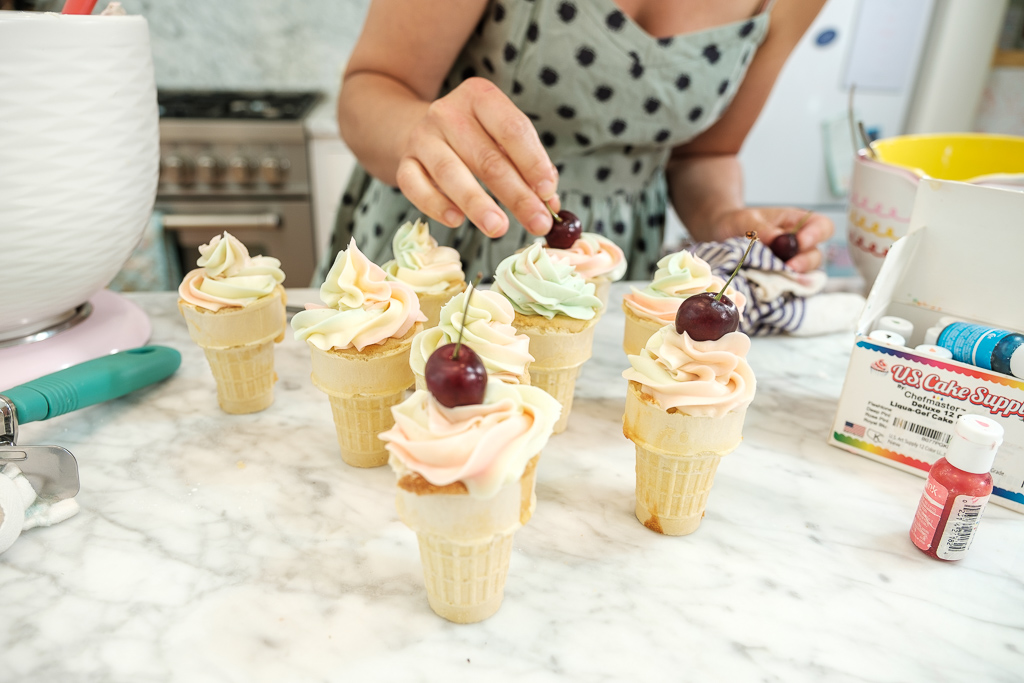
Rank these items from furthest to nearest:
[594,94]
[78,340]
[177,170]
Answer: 1. [177,170]
2. [594,94]
3. [78,340]

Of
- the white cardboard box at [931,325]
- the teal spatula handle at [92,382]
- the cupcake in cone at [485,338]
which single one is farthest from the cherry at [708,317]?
the teal spatula handle at [92,382]

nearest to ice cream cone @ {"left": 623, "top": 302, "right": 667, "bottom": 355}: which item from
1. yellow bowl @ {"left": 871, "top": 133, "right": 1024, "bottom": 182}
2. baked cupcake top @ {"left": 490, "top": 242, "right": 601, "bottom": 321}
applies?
baked cupcake top @ {"left": 490, "top": 242, "right": 601, "bottom": 321}

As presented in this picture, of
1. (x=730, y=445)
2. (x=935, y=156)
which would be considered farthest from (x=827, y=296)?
(x=730, y=445)

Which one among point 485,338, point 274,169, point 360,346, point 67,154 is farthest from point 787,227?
point 274,169

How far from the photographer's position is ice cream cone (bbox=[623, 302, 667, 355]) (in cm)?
122

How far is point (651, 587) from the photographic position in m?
0.85

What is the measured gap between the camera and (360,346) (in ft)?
3.24

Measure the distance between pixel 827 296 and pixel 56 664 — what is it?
1600 millimetres

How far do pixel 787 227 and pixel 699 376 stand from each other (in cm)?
92

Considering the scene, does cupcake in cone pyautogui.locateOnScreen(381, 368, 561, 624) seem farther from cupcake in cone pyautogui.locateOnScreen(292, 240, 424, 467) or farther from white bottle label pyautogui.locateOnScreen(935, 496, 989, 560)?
white bottle label pyautogui.locateOnScreen(935, 496, 989, 560)

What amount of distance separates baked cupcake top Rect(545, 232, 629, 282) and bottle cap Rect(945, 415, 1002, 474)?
659mm

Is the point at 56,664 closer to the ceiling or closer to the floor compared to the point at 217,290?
closer to the floor

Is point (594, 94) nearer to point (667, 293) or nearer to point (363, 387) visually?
point (667, 293)

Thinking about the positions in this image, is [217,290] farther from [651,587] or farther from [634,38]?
[634,38]
